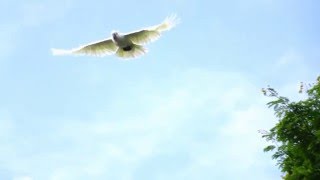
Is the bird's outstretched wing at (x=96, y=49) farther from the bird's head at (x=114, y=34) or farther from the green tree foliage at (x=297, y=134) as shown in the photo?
the green tree foliage at (x=297, y=134)

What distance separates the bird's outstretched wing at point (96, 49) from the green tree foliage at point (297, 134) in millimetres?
7449

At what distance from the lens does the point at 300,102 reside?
69.6 feet

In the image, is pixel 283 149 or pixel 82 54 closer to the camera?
pixel 283 149

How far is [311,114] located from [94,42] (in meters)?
9.47

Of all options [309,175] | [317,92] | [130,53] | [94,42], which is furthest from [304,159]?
[94,42]

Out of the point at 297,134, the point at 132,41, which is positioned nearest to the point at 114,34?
the point at 132,41

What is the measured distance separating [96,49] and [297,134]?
932 cm

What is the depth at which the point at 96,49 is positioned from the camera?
2656 cm

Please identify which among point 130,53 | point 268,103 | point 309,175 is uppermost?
point 130,53

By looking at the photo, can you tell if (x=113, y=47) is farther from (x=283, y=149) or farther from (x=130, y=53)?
(x=283, y=149)

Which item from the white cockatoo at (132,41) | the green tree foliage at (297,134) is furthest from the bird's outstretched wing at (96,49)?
the green tree foliage at (297,134)

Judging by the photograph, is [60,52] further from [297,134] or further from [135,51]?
[297,134]

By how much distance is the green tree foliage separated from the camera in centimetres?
2036

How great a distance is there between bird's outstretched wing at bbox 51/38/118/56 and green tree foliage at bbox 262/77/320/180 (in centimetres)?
745
